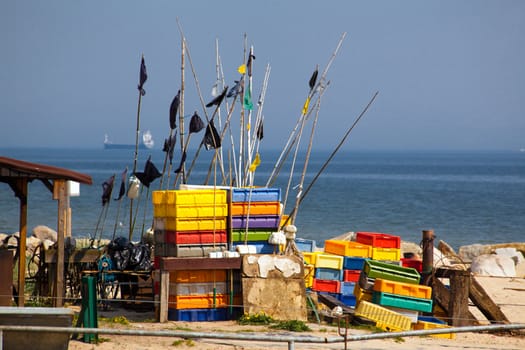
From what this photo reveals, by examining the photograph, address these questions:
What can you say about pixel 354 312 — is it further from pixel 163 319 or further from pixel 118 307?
pixel 118 307

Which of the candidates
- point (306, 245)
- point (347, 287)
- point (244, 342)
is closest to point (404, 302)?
point (347, 287)

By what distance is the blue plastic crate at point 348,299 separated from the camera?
16000 millimetres

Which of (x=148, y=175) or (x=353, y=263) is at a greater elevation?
(x=148, y=175)

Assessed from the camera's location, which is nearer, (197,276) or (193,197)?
(197,276)

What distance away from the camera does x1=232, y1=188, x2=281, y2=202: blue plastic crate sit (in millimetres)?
14711

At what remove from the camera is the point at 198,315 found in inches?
555

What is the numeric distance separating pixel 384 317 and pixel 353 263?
85.2 inches

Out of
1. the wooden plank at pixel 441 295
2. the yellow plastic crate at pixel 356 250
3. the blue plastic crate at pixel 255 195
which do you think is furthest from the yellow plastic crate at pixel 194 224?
the wooden plank at pixel 441 295

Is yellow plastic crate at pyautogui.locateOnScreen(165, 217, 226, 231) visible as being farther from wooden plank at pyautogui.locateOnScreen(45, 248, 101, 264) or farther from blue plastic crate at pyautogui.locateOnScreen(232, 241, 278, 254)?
wooden plank at pyautogui.locateOnScreen(45, 248, 101, 264)

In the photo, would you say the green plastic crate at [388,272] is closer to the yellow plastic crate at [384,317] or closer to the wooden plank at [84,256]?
the yellow plastic crate at [384,317]

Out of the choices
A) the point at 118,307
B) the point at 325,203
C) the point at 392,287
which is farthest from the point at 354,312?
the point at 325,203

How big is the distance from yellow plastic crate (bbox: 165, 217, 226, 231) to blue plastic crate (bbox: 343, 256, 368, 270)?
2565 millimetres

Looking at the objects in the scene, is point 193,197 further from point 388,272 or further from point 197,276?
point 388,272

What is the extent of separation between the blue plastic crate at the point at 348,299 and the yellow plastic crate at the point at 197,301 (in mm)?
2577
